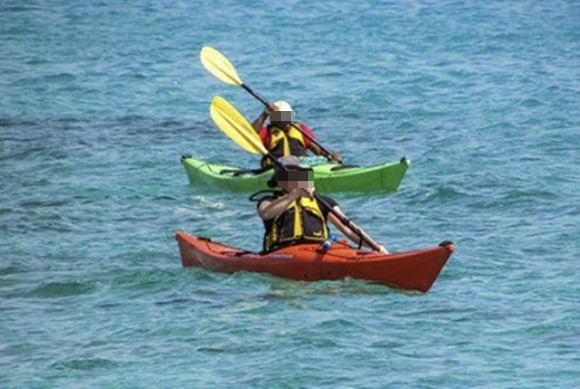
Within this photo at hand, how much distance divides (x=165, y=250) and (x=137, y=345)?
3.74 m

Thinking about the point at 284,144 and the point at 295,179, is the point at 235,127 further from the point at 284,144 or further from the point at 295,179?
the point at 284,144

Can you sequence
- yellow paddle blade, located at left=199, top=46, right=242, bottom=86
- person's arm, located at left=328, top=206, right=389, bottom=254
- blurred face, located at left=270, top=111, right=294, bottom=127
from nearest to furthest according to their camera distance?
person's arm, located at left=328, top=206, right=389, bottom=254, blurred face, located at left=270, top=111, right=294, bottom=127, yellow paddle blade, located at left=199, top=46, right=242, bottom=86

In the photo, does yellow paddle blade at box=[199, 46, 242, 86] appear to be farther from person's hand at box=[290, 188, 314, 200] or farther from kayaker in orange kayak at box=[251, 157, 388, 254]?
person's hand at box=[290, 188, 314, 200]

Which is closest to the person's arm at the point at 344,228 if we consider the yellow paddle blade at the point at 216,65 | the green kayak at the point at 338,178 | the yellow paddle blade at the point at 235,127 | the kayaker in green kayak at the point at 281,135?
the yellow paddle blade at the point at 235,127

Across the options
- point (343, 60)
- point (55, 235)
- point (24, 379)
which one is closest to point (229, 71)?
point (55, 235)

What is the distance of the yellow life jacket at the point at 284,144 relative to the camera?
17.8 m

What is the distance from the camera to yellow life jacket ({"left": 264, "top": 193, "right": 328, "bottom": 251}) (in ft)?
44.5

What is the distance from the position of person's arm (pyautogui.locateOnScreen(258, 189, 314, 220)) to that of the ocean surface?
0.67 meters

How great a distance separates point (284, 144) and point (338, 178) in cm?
89

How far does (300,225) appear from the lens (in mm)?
13625

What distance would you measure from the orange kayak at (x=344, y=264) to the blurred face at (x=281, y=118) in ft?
12.7

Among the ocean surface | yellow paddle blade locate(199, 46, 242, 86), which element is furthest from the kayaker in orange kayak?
yellow paddle blade locate(199, 46, 242, 86)

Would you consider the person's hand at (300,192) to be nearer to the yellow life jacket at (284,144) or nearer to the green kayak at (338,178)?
the yellow life jacket at (284,144)

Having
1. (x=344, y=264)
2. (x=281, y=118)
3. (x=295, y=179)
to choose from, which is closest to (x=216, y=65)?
(x=281, y=118)
